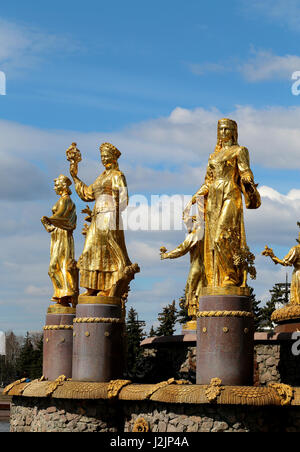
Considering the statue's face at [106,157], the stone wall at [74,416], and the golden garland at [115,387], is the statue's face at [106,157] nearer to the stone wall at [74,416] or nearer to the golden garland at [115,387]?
the golden garland at [115,387]

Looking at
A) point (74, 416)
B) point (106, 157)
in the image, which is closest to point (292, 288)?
point (106, 157)

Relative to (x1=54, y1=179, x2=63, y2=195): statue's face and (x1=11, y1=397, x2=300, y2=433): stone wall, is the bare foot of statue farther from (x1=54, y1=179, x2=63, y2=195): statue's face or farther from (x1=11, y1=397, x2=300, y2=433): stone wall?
(x1=54, y1=179, x2=63, y2=195): statue's face

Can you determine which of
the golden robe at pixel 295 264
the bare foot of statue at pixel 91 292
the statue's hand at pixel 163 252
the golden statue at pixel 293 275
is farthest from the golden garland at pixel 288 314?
the bare foot of statue at pixel 91 292

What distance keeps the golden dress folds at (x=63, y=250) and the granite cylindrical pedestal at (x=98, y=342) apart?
2567mm

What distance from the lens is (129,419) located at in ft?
43.4

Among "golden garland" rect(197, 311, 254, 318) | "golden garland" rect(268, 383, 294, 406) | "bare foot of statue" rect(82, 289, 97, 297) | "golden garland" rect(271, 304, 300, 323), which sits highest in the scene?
"bare foot of statue" rect(82, 289, 97, 297)

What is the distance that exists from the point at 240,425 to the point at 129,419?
7.79 feet

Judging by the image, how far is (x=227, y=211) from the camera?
12.7 meters

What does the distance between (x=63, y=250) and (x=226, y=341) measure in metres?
5.91

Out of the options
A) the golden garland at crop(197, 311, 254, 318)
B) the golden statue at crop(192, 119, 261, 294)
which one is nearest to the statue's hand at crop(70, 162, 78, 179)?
the golden statue at crop(192, 119, 261, 294)

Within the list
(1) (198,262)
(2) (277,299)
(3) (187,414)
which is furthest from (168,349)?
(2) (277,299)

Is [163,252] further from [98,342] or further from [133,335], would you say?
[133,335]

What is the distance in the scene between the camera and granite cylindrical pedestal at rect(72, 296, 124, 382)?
45.9 ft
